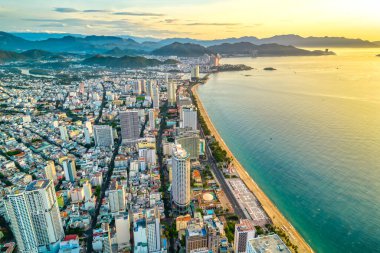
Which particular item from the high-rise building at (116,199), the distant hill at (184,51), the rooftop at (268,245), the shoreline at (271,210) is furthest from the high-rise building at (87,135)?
the distant hill at (184,51)

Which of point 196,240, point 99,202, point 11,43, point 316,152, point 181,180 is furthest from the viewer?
A: point 11,43

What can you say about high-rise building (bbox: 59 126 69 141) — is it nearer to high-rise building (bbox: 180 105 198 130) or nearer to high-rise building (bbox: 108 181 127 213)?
high-rise building (bbox: 180 105 198 130)

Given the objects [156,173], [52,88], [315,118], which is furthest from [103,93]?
[315,118]

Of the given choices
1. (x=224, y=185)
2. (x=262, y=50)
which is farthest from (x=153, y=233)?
(x=262, y=50)

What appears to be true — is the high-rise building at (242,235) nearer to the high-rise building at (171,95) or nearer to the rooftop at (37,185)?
the rooftop at (37,185)

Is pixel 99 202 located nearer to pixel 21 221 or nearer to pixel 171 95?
pixel 21 221

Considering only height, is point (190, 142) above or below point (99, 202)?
above
